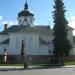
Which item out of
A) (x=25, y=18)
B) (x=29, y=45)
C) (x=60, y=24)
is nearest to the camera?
(x=60, y=24)

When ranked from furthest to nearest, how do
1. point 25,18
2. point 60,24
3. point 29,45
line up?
1. point 25,18
2. point 29,45
3. point 60,24

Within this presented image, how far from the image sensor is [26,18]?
8112 cm

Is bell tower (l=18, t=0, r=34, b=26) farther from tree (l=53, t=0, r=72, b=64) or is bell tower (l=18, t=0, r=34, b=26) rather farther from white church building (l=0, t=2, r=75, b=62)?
tree (l=53, t=0, r=72, b=64)

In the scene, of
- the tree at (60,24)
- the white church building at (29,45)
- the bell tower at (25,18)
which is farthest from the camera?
the bell tower at (25,18)

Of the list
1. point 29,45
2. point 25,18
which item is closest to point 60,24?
point 29,45

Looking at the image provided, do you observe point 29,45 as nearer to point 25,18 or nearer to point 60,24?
point 25,18

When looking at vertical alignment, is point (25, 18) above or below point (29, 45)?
above

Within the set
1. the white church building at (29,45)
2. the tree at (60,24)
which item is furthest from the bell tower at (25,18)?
the tree at (60,24)

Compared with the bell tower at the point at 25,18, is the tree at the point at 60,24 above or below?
below

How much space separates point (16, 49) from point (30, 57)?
150 inches

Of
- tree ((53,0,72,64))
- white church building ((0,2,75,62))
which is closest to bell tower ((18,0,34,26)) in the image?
white church building ((0,2,75,62))

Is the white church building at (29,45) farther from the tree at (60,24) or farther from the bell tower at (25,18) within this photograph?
the tree at (60,24)

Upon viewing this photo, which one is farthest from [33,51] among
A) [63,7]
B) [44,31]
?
[63,7]

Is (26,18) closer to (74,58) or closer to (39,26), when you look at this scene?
(39,26)
